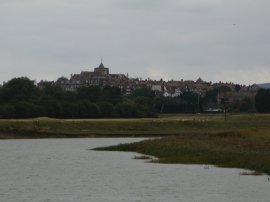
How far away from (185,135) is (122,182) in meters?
51.1

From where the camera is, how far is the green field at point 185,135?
57.5 metres

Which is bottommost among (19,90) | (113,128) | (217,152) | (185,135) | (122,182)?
(122,182)

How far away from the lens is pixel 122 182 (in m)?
47.4

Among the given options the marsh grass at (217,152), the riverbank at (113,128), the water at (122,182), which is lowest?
the water at (122,182)

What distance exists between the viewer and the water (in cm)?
4050

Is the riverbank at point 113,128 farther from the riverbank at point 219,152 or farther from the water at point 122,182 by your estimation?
the water at point 122,182

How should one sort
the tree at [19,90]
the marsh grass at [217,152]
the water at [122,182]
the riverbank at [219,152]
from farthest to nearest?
the tree at [19,90]
the riverbank at [219,152]
the marsh grass at [217,152]
the water at [122,182]

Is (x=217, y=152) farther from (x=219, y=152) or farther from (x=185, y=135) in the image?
(x=185, y=135)

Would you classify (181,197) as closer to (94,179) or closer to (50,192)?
(50,192)

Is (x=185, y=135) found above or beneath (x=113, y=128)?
beneath

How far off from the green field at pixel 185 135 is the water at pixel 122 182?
2.64 m

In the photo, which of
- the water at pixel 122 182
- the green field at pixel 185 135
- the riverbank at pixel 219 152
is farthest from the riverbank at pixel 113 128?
the water at pixel 122 182

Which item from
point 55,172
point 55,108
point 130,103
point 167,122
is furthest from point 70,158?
point 130,103

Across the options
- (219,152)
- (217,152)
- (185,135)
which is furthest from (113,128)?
(219,152)
